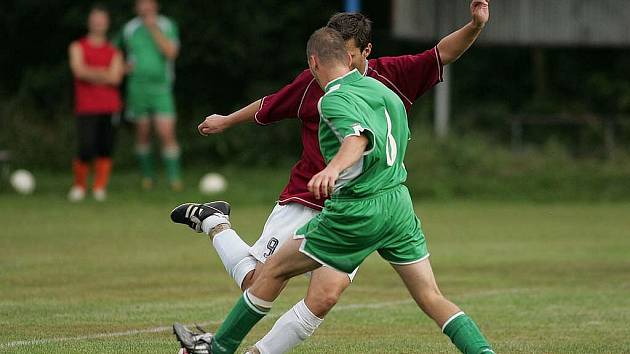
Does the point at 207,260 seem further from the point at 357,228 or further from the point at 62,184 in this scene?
the point at 62,184

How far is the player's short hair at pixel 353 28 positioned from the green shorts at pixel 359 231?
909 millimetres

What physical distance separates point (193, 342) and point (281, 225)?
1024 millimetres

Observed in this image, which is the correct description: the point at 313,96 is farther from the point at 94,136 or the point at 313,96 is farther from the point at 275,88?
the point at 275,88

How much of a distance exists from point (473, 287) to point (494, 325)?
2.05 meters

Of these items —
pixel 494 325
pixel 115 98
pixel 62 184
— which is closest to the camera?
pixel 494 325

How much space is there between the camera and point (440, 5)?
2330 cm

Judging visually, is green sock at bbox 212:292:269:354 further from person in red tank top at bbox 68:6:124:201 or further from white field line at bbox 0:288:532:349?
person in red tank top at bbox 68:6:124:201

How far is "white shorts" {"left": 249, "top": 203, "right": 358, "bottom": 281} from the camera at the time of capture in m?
7.60

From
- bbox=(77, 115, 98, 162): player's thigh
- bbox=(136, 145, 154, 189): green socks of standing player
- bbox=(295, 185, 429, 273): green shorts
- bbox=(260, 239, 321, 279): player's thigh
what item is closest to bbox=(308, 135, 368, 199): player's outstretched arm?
bbox=(295, 185, 429, 273): green shorts

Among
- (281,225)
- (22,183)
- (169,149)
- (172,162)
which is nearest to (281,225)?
(281,225)

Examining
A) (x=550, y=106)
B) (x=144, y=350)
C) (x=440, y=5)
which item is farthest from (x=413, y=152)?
(x=144, y=350)

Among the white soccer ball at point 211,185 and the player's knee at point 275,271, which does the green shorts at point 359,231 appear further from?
the white soccer ball at point 211,185

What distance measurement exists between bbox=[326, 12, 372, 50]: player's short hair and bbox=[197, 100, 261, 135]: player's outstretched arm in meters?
0.72

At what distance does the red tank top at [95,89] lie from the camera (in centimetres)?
1812
